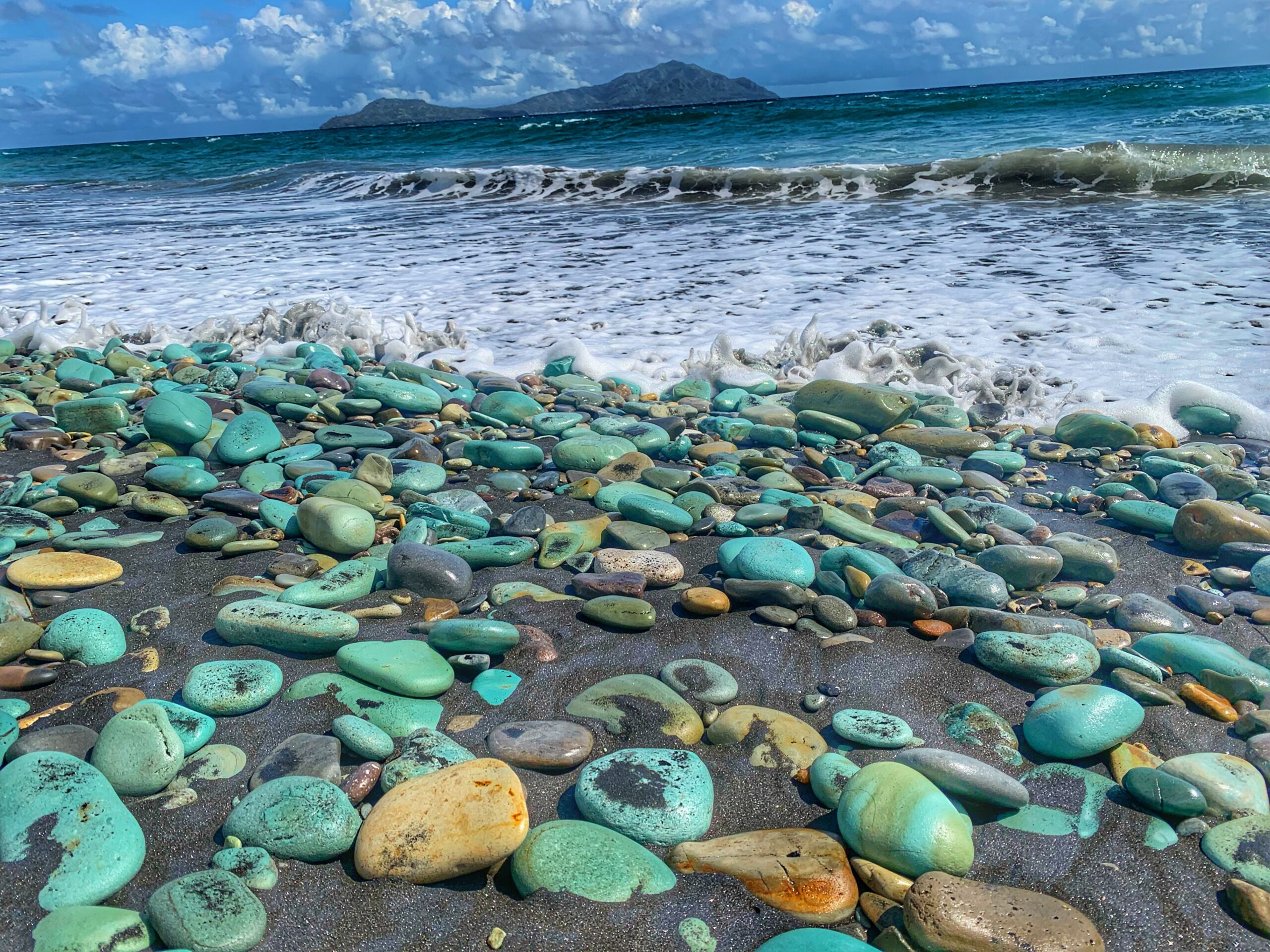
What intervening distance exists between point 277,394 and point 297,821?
95.1 inches

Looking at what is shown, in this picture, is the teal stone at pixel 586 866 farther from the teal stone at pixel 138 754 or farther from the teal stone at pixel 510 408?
the teal stone at pixel 510 408

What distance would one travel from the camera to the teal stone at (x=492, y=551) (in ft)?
7.22

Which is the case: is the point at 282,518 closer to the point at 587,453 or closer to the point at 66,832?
the point at 587,453

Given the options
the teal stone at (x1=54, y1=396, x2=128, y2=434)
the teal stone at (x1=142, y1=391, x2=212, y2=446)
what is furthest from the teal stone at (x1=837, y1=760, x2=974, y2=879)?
the teal stone at (x1=54, y1=396, x2=128, y2=434)

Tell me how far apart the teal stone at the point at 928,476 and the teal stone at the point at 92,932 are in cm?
229

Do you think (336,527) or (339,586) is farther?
(336,527)

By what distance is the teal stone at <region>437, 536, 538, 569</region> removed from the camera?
7.22 ft

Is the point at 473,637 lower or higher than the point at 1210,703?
higher

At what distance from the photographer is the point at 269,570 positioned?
85.0 inches

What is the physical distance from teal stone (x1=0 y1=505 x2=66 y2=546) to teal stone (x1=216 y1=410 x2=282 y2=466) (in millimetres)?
580

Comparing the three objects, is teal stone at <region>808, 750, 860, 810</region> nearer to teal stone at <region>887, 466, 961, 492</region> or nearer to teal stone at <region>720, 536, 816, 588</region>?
teal stone at <region>720, 536, 816, 588</region>

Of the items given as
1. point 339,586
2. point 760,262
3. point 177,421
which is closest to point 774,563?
point 339,586

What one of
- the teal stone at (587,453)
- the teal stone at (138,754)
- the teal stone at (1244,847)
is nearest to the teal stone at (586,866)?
the teal stone at (138,754)

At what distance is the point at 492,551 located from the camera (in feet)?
7.23
